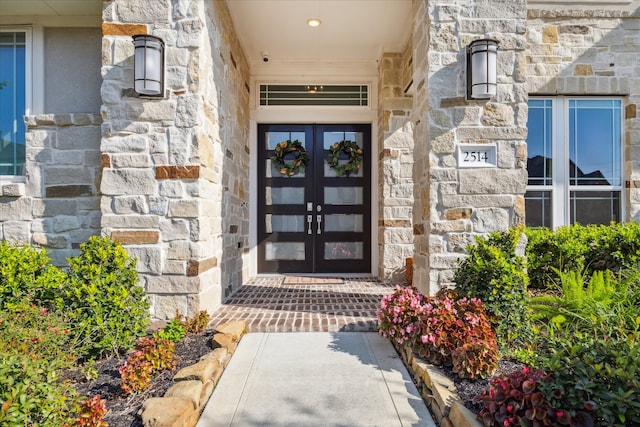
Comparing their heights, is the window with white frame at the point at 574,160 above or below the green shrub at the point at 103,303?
above

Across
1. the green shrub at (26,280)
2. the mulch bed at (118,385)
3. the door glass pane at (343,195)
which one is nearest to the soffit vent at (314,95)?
the door glass pane at (343,195)

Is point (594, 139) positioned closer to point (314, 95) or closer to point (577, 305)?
point (577, 305)

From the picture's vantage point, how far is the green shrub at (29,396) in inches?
48.8

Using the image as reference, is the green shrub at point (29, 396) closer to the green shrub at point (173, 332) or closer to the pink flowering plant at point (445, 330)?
the green shrub at point (173, 332)

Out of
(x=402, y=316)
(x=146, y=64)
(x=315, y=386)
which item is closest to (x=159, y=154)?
(x=146, y=64)

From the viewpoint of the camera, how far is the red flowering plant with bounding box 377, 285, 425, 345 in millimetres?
2229

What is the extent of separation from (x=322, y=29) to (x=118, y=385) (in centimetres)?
381

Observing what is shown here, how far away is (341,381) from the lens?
2055mm

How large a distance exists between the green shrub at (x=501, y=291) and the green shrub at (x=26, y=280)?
2706 millimetres

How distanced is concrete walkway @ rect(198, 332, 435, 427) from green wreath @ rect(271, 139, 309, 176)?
276cm

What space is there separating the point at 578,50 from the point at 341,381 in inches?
185

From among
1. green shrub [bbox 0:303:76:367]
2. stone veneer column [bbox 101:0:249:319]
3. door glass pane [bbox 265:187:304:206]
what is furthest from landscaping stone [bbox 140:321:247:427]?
door glass pane [bbox 265:187:304:206]

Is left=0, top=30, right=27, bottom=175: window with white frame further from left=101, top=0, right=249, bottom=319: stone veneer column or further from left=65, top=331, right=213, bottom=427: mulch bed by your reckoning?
left=65, top=331, right=213, bottom=427: mulch bed

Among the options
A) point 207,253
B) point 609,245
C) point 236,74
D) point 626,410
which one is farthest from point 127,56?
point 609,245
